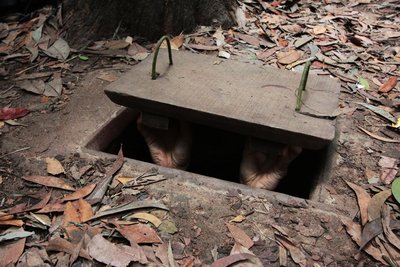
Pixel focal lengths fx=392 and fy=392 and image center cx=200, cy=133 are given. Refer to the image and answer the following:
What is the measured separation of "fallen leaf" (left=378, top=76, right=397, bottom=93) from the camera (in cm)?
288

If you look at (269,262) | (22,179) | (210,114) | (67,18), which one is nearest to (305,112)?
(210,114)

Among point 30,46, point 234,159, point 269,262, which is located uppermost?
point 30,46

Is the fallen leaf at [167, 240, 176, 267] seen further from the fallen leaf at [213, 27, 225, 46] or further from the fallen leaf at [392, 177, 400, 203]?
the fallen leaf at [213, 27, 225, 46]

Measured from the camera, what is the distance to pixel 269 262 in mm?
1671

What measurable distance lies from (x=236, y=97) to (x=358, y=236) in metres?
0.96

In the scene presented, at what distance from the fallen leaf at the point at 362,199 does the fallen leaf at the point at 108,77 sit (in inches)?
70.4

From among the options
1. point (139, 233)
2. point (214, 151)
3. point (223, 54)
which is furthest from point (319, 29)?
point (139, 233)

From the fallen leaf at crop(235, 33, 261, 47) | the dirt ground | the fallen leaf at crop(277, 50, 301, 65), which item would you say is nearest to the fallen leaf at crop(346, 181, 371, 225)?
the dirt ground

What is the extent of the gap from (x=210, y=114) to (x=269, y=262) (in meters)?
0.81

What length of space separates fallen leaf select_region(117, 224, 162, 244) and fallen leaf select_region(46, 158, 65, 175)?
0.56m

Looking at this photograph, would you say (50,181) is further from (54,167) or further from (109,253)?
(109,253)

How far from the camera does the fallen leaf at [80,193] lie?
6.40ft

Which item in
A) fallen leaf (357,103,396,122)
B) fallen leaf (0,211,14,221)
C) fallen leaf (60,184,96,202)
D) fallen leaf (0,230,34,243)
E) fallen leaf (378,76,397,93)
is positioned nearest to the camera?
fallen leaf (0,230,34,243)

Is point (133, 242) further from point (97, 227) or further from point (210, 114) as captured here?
point (210, 114)
